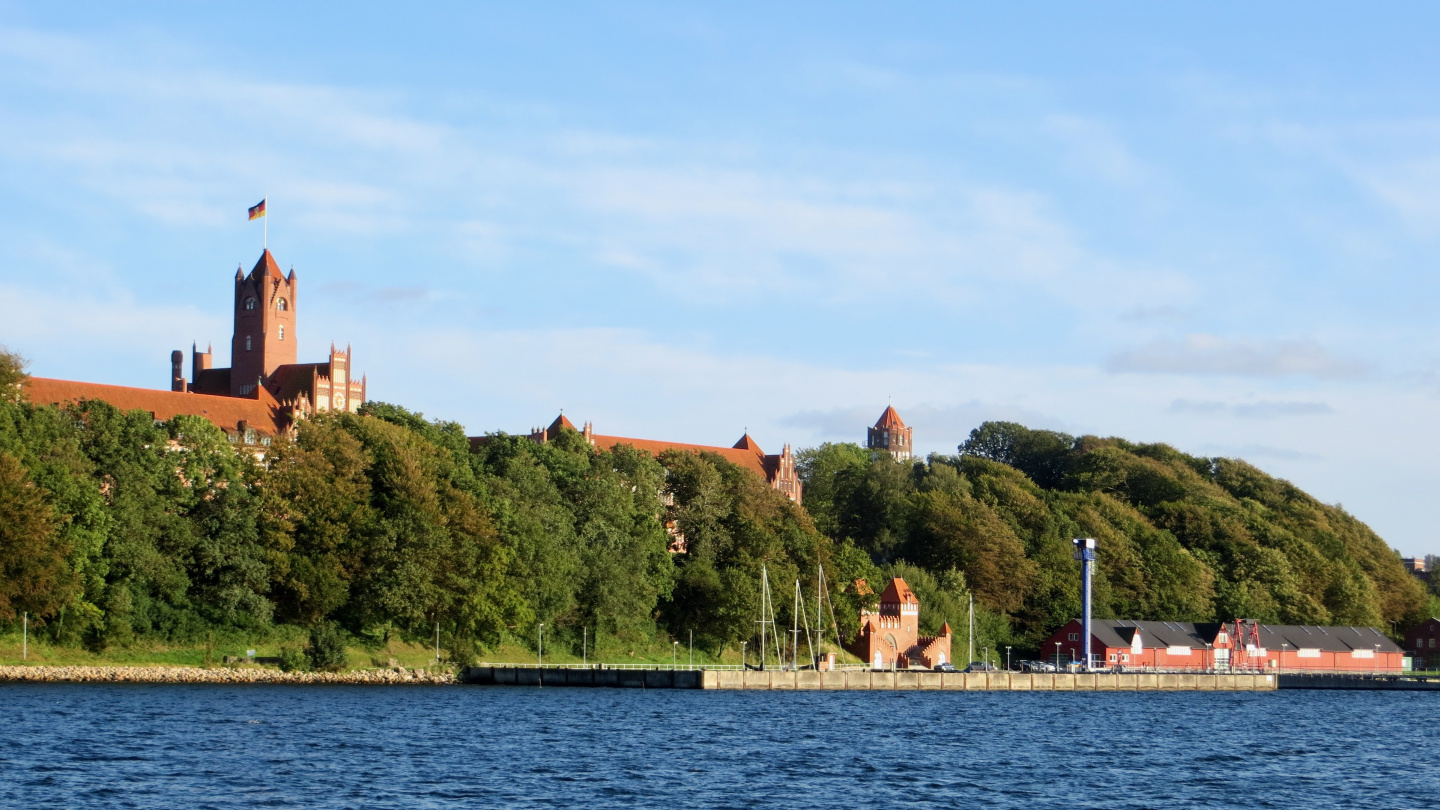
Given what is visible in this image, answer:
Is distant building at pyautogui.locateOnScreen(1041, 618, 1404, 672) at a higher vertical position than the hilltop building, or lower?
lower

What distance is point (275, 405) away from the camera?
413 ft

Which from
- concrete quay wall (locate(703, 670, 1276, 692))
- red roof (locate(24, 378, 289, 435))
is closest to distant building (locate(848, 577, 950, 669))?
concrete quay wall (locate(703, 670, 1276, 692))

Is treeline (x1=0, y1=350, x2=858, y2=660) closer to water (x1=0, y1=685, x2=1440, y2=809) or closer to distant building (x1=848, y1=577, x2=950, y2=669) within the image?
water (x1=0, y1=685, x2=1440, y2=809)

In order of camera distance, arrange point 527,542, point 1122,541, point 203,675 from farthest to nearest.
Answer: point 1122,541, point 527,542, point 203,675

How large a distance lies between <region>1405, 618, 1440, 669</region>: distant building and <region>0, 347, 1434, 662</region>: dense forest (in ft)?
14.1

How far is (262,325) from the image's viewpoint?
136 metres

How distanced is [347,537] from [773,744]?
113ft

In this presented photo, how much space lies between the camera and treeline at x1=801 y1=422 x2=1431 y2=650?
120 metres

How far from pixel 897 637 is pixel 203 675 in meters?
50.4

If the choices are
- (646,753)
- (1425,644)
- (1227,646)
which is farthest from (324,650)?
(1425,644)

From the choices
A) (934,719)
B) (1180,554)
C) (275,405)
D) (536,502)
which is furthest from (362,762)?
(1180,554)

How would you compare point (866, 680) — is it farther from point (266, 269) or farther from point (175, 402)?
point (266, 269)

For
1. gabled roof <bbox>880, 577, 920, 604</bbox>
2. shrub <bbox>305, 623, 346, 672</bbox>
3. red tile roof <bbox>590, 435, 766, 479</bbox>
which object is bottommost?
shrub <bbox>305, 623, 346, 672</bbox>

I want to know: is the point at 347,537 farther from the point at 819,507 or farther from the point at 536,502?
the point at 819,507
